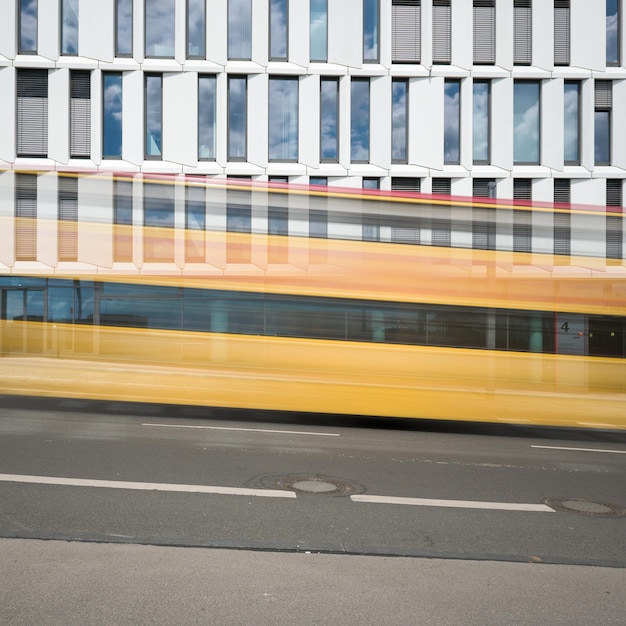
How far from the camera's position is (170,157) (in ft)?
90.3

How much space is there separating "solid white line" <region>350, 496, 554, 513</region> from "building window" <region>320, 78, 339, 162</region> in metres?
22.9

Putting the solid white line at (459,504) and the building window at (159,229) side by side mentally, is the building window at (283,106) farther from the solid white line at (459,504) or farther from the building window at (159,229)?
the solid white line at (459,504)

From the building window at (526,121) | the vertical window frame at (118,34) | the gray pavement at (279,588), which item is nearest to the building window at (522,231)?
the gray pavement at (279,588)

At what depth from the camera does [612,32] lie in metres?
28.7

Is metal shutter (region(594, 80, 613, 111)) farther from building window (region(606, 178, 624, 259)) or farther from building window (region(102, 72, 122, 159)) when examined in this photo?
building window (region(606, 178, 624, 259))

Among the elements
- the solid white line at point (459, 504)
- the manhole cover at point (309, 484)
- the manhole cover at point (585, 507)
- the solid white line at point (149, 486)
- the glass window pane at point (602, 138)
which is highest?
the glass window pane at point (602, 138)

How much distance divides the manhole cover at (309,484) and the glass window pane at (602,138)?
2503 centimetres

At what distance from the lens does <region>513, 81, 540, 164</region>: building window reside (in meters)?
28.8

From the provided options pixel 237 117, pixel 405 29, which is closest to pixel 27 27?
pixel 237 117

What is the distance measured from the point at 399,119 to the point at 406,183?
2513 mm

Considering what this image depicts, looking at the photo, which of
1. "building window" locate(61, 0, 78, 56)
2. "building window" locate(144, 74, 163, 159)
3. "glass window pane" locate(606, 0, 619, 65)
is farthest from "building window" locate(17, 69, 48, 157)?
"glass window pane" locate(606, 0, 619, 65)

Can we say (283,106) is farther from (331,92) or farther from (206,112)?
(206,112)

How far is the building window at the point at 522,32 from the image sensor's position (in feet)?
92.9

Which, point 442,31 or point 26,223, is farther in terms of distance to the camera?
point 442,31
